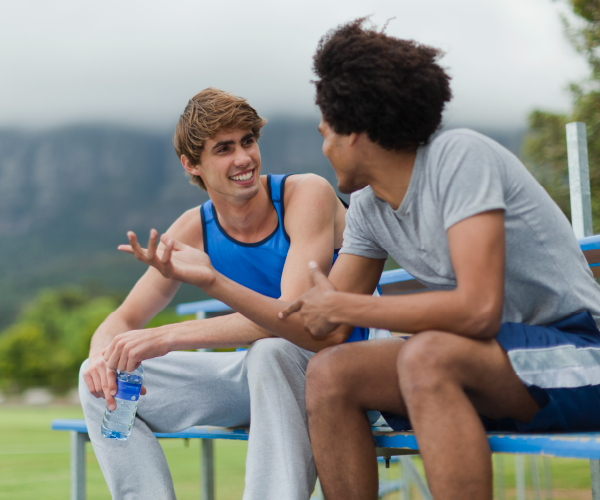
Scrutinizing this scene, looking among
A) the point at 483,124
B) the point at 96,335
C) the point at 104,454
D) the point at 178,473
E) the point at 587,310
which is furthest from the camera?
the point at 483,124

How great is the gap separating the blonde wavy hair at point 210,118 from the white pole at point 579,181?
118 centimetres

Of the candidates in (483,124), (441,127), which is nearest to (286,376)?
(441,127)

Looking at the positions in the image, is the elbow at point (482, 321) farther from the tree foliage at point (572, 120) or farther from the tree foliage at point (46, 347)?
the tree foliage at point (46, 347)

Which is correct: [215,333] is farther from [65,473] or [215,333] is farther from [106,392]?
[65,473]

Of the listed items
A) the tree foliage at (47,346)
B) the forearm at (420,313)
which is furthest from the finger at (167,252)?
the tree foliage at (47,346)

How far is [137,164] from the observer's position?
9144cm

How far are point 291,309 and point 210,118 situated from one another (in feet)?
2.97

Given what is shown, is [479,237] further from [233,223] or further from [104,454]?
[104,454]

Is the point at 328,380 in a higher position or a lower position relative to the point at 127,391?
higher

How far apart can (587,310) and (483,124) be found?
92.9 metres

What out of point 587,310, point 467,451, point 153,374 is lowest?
point 153,374

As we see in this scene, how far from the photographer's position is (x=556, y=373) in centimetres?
122

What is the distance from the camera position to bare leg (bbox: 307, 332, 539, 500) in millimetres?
1100

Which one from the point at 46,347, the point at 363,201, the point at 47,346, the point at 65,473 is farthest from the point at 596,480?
the point at 47,346
